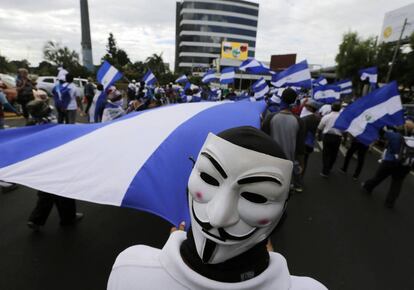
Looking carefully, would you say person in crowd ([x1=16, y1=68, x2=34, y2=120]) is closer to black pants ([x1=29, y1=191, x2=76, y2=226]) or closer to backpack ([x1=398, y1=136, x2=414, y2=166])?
black pants ([x1=29, y1=191, x2=76, y2=226])

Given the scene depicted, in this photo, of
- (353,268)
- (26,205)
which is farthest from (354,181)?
(26,205)

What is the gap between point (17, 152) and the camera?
225 centimetres

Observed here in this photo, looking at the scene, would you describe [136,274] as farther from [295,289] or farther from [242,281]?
[295,289]

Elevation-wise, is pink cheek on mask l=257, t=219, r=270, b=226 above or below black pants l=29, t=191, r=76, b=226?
above

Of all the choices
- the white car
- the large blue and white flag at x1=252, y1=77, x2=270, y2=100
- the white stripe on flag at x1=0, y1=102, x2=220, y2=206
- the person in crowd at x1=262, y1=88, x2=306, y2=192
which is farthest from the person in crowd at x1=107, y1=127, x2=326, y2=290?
the white car

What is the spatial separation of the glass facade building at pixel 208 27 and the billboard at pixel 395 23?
47391mm

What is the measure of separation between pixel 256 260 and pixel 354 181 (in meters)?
6.14

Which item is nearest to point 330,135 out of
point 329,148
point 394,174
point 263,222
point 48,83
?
point 329,148

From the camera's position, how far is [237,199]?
85 cm

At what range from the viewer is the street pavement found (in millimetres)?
2830

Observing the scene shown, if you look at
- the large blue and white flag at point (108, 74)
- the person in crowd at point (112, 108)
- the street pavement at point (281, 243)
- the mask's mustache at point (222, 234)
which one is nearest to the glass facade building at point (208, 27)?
the large blue and white flag at point (108, 74)

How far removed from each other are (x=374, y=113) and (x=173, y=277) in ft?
16.9

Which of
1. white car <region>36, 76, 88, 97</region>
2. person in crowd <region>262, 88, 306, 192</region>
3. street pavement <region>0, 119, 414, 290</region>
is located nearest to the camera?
street pavement <region>0, 119, 414, 290</region>

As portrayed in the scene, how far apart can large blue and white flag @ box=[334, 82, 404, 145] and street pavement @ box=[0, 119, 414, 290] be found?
1386 mm
